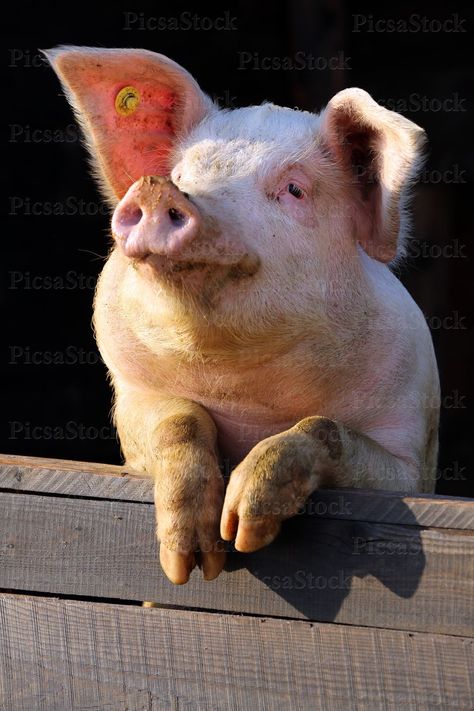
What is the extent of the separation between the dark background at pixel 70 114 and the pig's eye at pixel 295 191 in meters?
3.80

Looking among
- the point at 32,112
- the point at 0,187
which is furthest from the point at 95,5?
the point at 0,187

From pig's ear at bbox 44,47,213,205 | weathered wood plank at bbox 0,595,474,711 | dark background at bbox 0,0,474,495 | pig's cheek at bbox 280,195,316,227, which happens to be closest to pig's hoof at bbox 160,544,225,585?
weathered wood plank at bbox 0,595,474,711

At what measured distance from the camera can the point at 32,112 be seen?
743 centimetres

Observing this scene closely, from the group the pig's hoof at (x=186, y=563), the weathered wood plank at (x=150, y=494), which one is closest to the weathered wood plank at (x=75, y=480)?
the weathered wood plank at (x=150, y=494)

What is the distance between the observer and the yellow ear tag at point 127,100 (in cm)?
362

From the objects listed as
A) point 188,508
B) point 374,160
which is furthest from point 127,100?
point 188,508

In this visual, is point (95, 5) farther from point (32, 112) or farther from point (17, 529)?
point (17, 529)

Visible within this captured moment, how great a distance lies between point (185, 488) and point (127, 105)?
1350mm

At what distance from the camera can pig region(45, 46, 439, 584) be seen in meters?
2.80

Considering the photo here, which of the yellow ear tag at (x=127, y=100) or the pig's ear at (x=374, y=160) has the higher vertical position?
the yellow ear tag at (x=127, y=100)

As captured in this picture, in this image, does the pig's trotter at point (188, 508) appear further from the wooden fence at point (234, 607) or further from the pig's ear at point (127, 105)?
the pig's ear at point (127, 105)

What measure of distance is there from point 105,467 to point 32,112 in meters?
4.86

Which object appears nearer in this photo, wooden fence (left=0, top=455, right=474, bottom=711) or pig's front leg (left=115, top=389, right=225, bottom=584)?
wooden fence (left=0, top=455, right=474, bottom=711)

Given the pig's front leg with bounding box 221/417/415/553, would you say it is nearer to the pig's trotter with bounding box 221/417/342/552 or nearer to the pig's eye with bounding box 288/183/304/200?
the pig's trotter with bounding box 221/417/342/552
